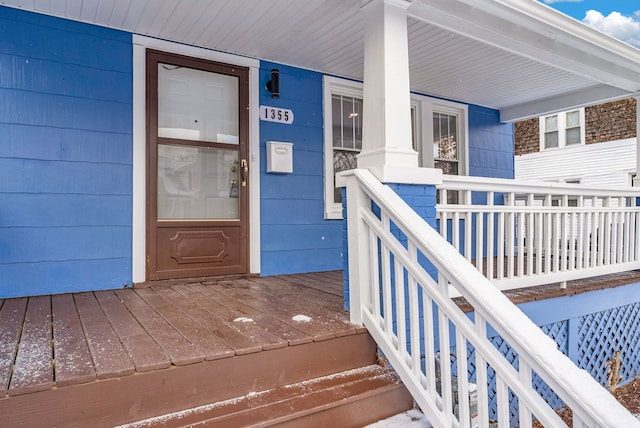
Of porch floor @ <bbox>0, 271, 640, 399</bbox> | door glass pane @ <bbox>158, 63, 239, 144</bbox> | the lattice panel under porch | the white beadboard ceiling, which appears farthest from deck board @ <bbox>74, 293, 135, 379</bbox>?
the lattice panel under porch

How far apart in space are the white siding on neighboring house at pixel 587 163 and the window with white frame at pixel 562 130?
19cm

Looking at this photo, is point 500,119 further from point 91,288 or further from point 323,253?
point 91,288

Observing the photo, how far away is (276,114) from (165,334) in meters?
2.65

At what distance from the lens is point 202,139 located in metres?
3.83

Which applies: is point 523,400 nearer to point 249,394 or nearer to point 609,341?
point 249,394

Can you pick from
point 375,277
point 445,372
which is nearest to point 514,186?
point 375,277

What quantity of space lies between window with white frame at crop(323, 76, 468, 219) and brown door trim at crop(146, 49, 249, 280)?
946 mm

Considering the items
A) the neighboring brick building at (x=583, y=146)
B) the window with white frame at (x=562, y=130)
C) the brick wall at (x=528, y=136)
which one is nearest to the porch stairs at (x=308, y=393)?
the neighboring brick building at (x=583, y=146)

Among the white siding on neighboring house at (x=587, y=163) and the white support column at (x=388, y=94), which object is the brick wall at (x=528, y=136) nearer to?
the white siding on neighboring house at (x=587, y=163)

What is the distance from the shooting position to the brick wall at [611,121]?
394 inches

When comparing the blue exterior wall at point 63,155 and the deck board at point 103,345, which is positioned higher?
the blue exterior wall at point 63,155

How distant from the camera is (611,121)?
34.1 ft

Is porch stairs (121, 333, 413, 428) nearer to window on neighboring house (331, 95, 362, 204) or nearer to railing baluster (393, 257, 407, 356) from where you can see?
railing baluster (393, 257, 407, 356)

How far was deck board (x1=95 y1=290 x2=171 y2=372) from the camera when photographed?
1.69m
